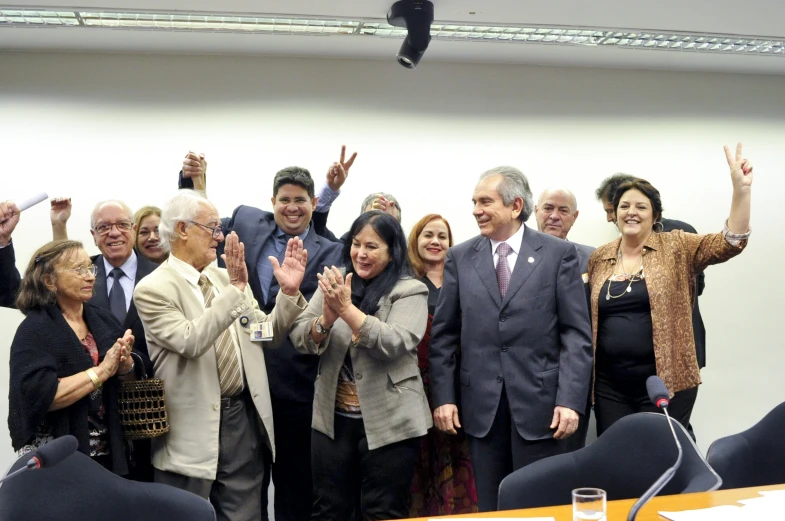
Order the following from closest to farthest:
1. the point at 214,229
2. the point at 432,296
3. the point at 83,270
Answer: the point at 83,270, the point at 214,229, the point at 432,296

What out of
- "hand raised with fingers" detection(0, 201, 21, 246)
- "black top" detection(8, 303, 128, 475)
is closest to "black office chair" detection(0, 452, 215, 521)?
"black top" detection(8, 303, 128, 475)

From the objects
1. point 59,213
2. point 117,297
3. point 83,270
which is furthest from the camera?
point 59,213

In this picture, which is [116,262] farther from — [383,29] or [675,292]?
[675,292]

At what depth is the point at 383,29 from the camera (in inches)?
186

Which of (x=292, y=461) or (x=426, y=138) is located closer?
(x=292, y=461)

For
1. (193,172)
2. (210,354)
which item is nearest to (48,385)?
(210,354)

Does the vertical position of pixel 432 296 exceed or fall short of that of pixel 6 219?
it falls short

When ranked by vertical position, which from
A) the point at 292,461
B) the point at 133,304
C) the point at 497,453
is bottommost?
the point at 292,461

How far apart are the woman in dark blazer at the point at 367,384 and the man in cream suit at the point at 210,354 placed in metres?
0.19

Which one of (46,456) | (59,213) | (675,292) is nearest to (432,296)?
(675,292)

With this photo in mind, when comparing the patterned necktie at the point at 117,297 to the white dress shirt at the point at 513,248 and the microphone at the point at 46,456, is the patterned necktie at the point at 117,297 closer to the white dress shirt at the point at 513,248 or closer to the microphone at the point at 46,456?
the white dress shirt at the point at 513,248

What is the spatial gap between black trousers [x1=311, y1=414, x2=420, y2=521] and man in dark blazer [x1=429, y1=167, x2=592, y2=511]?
0.89 ft

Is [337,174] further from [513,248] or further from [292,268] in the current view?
[513,248]

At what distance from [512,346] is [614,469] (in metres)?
0.79
